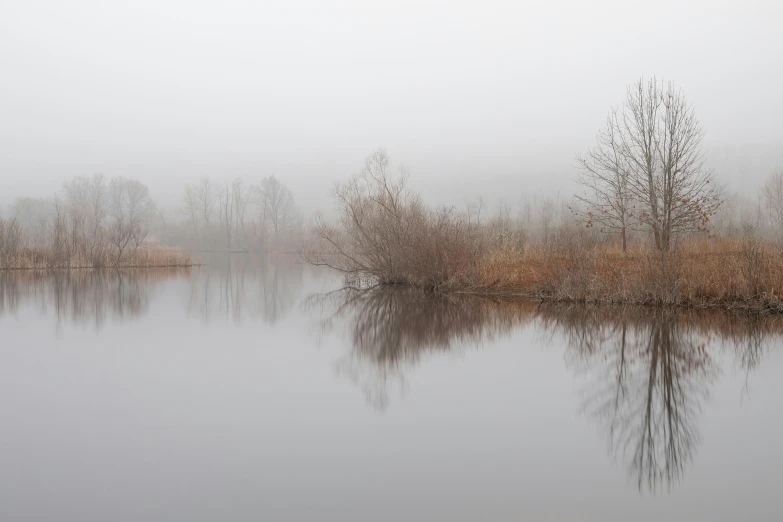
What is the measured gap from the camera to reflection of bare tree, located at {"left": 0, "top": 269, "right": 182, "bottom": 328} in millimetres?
14539

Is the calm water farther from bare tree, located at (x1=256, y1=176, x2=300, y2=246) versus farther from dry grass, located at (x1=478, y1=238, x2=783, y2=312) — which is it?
bare tree, located at (x1=256, y1=176, x2=300, y2=246)

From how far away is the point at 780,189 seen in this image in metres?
47.3

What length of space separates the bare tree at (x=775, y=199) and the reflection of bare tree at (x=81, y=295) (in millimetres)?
46308

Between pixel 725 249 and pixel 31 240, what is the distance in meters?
36.4

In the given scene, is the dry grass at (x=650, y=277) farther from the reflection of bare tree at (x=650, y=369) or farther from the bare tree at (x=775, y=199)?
the bare tree at (x=775, y=199)

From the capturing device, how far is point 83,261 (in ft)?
109

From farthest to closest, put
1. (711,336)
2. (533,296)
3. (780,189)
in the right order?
(780,189) → (533,296) → (711,336)

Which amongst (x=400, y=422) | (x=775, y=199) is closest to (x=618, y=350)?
(x=400, y=422)

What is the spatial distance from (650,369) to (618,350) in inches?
48.9

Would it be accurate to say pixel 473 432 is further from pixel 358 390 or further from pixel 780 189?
pixel 780 189

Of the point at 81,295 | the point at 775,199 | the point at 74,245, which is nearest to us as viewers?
the point at 81,295

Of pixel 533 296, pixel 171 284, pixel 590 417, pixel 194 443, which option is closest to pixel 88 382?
pixel 194 443

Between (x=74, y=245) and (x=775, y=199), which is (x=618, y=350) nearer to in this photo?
(x=74, y=245)

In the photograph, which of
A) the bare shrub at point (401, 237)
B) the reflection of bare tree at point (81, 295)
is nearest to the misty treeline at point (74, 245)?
the reflection of bare tree at point (81, 295)
